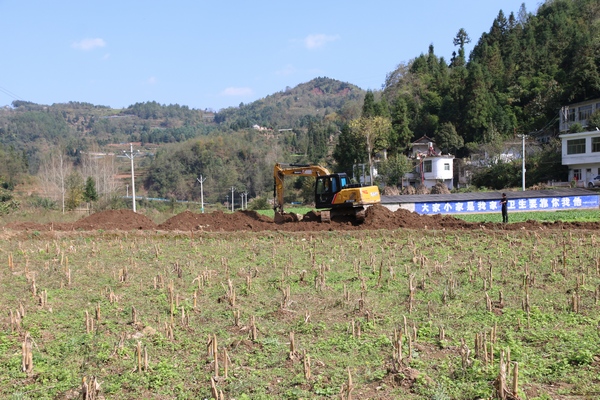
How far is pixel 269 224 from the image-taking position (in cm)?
2458

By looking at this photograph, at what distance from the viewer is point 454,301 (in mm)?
10117

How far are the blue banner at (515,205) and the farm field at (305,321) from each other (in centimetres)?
1458

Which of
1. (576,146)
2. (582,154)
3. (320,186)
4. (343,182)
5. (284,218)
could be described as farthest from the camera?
(576,146)

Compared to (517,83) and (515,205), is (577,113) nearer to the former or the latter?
(517,83)

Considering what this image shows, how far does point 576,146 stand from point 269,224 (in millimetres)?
30463

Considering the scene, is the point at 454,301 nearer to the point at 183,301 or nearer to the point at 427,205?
the point at 183,301

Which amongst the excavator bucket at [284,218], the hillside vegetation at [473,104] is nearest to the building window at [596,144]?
the hillside vegetation at [473,104]

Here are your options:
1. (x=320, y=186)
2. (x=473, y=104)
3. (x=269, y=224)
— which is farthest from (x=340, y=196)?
(x=473, y=104)

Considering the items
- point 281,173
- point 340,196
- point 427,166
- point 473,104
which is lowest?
point 340,196

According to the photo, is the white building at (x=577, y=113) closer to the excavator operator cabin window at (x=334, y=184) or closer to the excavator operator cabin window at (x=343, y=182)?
the excavator operator cabin window at (x=343, y=182)

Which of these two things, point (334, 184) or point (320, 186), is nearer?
point (334, 184)

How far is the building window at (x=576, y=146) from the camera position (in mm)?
42969

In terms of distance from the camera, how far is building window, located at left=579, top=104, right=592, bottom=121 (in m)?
49.4

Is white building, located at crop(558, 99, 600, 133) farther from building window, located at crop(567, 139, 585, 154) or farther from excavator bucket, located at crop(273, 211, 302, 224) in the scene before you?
excavator bucket, located at crop(273, 211, 302, 224)
